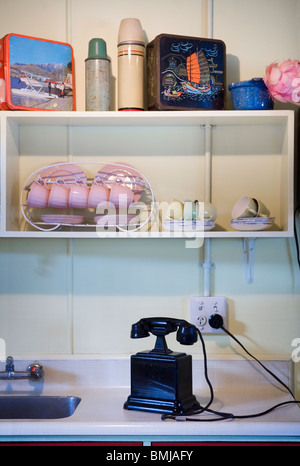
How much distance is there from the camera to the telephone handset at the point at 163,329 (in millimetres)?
1704

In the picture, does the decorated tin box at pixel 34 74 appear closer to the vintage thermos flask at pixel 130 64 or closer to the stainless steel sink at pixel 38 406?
the vintage thermos flask at pixel 130 64

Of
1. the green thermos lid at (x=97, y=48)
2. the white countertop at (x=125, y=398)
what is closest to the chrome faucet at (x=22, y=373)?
the white countertop at (x=125, y=398)

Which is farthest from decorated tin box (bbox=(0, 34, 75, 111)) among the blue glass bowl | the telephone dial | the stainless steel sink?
the stainless steel sink

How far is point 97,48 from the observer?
188cm

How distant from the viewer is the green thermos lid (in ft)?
6.16

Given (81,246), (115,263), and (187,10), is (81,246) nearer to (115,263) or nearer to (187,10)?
(115,263)

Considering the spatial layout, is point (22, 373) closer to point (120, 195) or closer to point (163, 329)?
point (163, 329)

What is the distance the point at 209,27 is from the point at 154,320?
1.02 metres

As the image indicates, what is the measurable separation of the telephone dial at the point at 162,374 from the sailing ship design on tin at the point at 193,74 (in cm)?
71

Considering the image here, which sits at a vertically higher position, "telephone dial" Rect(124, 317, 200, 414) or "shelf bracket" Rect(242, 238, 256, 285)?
"shelf bracket" Rect(242, 238, 256, 285)

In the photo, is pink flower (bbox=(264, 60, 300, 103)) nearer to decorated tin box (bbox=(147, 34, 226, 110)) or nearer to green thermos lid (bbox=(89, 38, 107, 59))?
decorated tin box (bbox=(147, 34, 226, 110))

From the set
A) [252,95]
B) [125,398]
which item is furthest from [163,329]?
[252,95]

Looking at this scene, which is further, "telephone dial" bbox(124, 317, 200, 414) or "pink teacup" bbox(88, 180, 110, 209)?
"pink teacup" bbox(88, 180, 110, 209)

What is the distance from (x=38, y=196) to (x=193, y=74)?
2.10 feet
